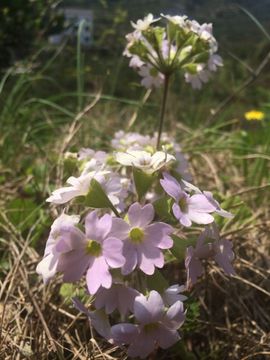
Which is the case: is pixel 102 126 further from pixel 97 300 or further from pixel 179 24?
pixel 97 300

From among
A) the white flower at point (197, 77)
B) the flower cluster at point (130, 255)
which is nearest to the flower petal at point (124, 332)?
the flower cluster at point (130, 255)

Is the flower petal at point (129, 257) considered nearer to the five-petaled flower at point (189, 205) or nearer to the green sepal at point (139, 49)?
the five-petaled flower at point (189, 205)

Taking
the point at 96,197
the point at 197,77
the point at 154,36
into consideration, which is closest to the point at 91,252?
the point at 96,197

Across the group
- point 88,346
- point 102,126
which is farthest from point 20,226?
point 102,126

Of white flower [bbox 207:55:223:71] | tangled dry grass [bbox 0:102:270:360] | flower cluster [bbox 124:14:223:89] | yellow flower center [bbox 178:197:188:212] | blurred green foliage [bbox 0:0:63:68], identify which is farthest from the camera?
blurred green foliage [bbox 0:0:63:68]

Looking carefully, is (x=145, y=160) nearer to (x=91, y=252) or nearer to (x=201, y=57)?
(x=91, y=252)

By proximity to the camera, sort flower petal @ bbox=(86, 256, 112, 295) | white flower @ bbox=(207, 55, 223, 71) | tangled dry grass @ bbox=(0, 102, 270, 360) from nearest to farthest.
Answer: flower petal @ bbox=(86, 256, 112, 295)
tangled dry grass @ bbox=(0, 102, 270, 360)
white flower @ bbox=(207, 55, 223, 71)

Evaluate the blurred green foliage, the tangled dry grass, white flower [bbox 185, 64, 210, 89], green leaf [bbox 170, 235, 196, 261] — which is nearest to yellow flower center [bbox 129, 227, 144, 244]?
green leaf [bbox 170, 235, 196, 261]

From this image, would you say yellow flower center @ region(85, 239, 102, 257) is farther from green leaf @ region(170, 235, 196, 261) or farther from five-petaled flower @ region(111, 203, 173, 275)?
green leaf @ region(170, 235, 196, 261)
